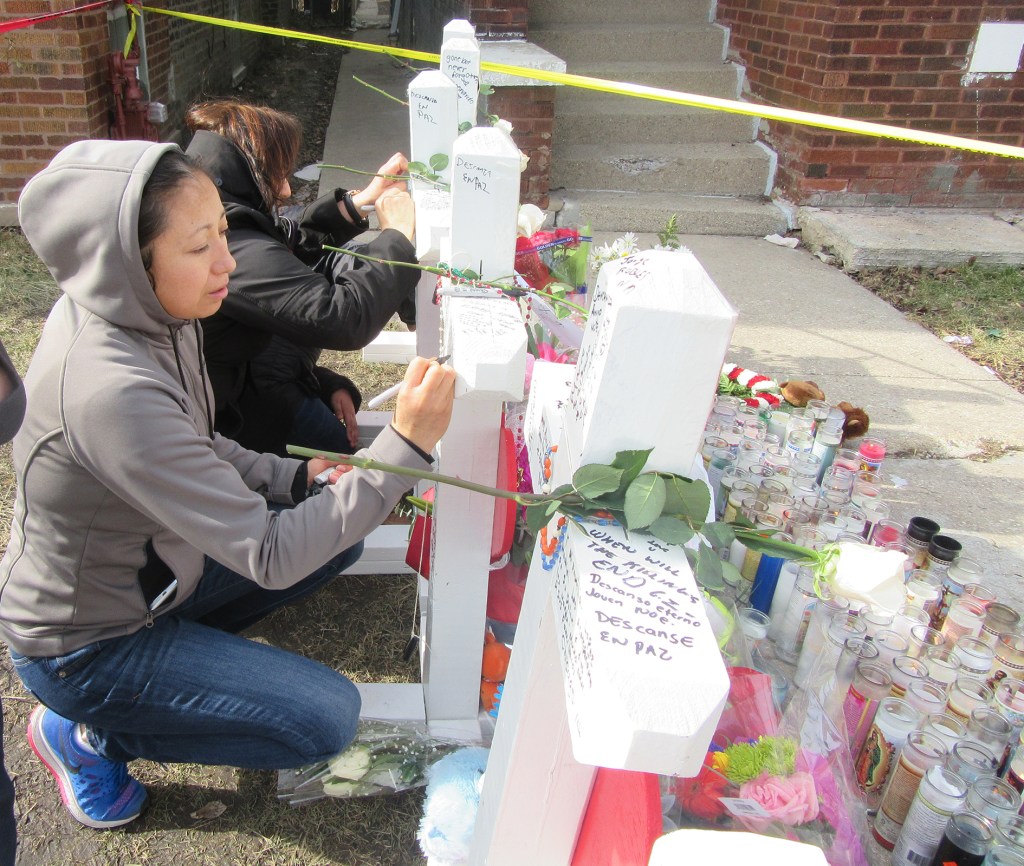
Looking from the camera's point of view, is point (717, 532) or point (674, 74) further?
point (674, 74)

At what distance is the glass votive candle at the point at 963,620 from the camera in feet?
5.14

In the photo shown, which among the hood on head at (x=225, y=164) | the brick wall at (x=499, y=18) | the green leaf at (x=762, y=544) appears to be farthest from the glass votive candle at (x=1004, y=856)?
the brick wall at (x=499, y=18)

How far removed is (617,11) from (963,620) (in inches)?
230

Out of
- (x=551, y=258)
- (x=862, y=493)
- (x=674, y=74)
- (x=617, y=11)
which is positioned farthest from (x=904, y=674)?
(x=617, y=11)

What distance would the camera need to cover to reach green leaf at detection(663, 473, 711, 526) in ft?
2.49

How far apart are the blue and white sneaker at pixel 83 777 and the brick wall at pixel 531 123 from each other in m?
4.00

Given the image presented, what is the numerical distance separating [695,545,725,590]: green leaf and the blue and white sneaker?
149cm

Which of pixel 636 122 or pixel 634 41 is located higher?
pixel 634 41

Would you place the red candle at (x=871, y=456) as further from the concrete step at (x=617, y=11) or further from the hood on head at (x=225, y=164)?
the concrete step at (x=617, y=11)

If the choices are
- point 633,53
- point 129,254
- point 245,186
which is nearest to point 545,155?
point 633,53

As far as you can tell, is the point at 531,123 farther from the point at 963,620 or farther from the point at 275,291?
the point at 963,620

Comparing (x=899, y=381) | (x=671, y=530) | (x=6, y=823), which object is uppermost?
(x=671, y=530)

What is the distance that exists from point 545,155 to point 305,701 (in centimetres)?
429

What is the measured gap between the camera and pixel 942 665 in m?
1.51
